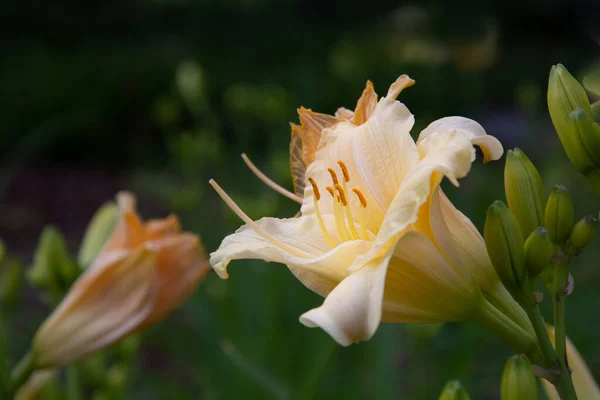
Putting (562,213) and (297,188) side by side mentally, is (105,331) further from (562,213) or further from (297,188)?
(562,213)

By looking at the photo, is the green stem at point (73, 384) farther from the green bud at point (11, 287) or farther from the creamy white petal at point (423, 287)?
the creamy white petal at point (423, 287)

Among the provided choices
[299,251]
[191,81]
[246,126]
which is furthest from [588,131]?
[246,126]

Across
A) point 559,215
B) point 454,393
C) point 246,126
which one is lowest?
point 246,126

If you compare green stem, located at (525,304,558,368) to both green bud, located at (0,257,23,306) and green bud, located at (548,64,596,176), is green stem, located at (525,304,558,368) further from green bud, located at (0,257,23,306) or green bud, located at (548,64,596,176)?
green bud, located at (0,257,23,306)

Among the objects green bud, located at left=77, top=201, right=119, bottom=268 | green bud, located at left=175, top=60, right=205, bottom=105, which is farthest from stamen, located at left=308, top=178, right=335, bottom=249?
green bud, located at left=175, top=60, right=205, bottom=105

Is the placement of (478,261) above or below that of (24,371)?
above

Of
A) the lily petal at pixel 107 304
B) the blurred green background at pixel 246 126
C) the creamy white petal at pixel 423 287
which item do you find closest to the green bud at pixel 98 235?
the lily petal at pixel 107 304

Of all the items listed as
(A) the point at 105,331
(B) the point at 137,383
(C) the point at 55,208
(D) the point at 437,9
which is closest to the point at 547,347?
(A) the point at 105,331

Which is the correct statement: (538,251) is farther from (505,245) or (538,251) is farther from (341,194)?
(341,194)
